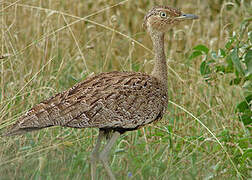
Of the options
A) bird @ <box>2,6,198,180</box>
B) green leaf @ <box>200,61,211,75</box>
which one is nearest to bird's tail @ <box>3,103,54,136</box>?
bird @ <box>2,6,198,180</box>

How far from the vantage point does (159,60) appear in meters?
4.62

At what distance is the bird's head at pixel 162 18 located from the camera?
15.2 ft

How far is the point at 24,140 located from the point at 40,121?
753 mm

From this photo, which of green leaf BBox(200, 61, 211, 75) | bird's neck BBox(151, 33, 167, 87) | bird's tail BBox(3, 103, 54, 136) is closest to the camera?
bird's tail BBox(3, 103, 54, 136)

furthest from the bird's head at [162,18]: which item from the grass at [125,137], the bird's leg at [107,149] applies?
the bird's leg at [107,149]

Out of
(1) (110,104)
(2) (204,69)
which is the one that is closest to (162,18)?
(2) (204,69)

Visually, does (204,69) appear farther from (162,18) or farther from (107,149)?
(107,149)

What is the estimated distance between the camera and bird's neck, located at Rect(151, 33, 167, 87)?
458cm

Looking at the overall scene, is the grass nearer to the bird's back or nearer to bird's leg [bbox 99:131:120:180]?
bird's leg [bbox 99:131:120:180]

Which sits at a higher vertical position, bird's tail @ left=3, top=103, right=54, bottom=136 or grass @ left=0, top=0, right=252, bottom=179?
bird's tail @ left=3, top=103, right=54, bottom=136

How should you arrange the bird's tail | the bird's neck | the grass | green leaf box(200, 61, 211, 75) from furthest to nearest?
the bird's neck, green leaf box(200, 61, 211, 75), the grass, the bird's tail

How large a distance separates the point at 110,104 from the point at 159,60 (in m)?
0.74

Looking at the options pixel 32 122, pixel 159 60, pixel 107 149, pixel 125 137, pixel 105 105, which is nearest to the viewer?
pixel 32 122

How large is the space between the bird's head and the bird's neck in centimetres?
6
